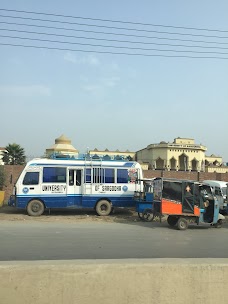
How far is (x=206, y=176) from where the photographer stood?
93.8ft

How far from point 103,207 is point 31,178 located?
3.83 meters

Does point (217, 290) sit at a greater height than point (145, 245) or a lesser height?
greater

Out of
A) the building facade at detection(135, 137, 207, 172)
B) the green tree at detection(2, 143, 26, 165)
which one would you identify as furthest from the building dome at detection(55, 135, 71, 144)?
the green tree at detection(2, 143, 26, 165)

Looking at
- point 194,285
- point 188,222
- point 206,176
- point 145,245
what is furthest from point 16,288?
point 206,176

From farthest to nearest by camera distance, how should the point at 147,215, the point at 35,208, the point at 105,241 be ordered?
the point at 35,208, the point at 147,215, the point at 105,241

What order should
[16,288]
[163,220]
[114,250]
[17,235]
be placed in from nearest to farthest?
[16,288] → [114,250] → [17,235] → [163,220]

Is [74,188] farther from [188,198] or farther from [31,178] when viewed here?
[188,198]

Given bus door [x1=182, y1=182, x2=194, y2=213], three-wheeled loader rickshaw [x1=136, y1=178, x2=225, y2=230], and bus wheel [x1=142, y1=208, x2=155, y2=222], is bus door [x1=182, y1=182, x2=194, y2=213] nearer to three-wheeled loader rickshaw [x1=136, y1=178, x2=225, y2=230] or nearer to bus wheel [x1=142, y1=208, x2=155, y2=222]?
three-wheeled loader rickshaw [x1=136, y1=178, x2=225, y2=230]

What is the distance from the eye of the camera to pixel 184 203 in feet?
49.7

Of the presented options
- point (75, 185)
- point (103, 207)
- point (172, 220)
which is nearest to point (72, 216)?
point (75, 185)

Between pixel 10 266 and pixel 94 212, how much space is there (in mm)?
16921

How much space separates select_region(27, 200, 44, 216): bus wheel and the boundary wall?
15041mm

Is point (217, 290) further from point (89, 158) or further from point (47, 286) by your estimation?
point (89, 158)

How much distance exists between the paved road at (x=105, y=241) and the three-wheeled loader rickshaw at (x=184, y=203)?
47cm
